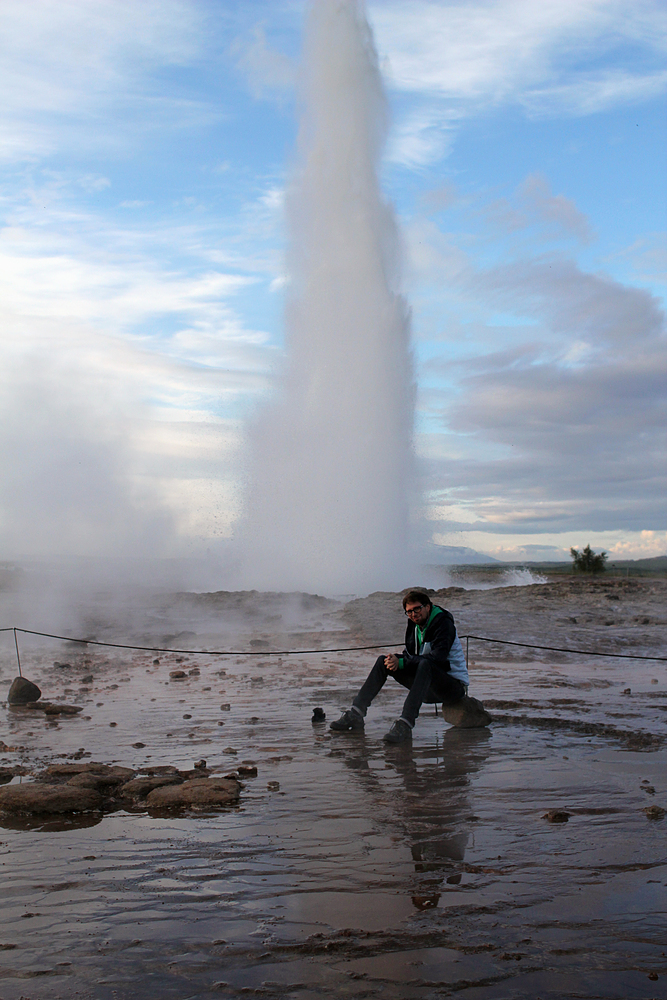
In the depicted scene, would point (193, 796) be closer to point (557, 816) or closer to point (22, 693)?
point (557, 816)

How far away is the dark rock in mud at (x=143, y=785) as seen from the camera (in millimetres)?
5520

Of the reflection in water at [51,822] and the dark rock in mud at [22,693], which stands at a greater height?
the dark rock in mud at [22,693]

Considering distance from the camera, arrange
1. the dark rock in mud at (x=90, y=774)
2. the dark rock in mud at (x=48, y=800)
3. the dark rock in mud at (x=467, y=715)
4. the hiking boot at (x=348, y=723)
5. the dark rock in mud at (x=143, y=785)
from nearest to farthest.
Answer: the dark rock in mud at (x=48, y=800) < the dark rock in mud at (x=143, y=785) < the dark rock in mud at (x=90, y=774) < the hiking boot at (x=348, y=723) < the dark rock in mud at (x=467, y=715)

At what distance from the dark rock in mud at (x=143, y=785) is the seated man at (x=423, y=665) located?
7.21 ft

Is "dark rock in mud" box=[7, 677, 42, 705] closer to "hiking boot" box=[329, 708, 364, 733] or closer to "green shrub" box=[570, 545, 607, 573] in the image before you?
"hiking boot" box=[329, 708, 364, 733]

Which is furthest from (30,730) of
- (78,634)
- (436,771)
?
(78,634)

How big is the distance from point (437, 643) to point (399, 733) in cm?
97

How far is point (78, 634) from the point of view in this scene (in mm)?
19094

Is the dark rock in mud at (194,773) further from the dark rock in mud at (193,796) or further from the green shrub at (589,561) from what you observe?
the green shrub at (589,561)

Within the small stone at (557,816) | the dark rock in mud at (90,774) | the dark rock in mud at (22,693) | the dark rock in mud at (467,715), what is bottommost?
the small stone at (557,816)

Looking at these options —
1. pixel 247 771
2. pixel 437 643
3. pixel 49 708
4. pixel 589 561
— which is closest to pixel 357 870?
pixel 247 771

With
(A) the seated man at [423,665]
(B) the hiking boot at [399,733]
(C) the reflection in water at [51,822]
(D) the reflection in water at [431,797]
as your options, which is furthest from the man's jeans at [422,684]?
(C) the reflection in water at [51,822]

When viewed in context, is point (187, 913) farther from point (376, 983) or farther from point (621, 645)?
point (621, 645)

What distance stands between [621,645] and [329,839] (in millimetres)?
12554
